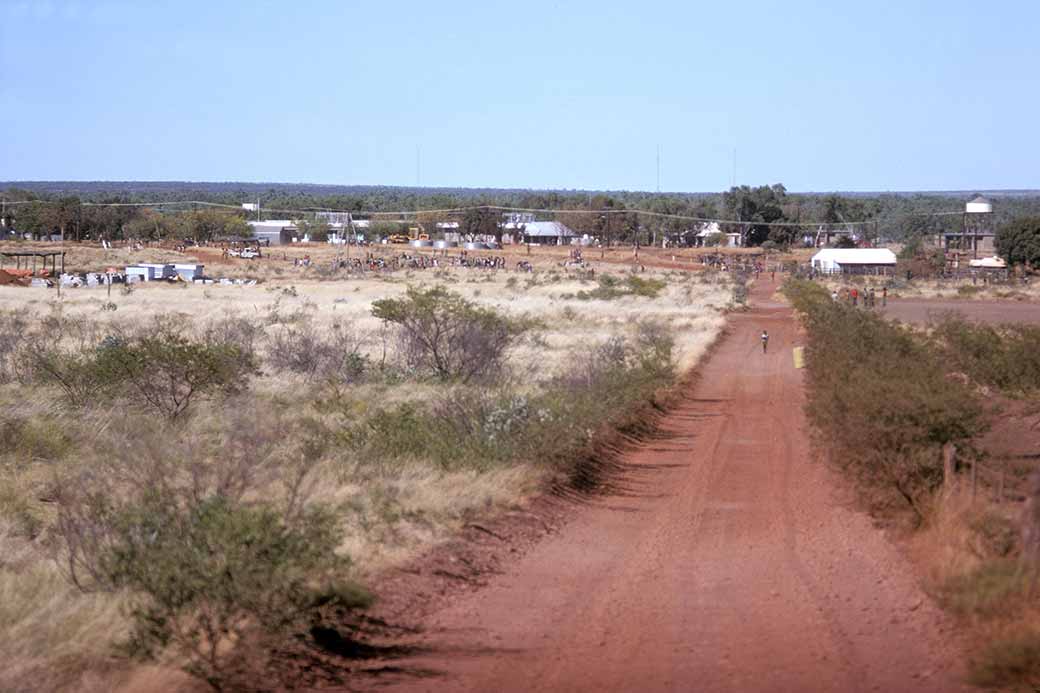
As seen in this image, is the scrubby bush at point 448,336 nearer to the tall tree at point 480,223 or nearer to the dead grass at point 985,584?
the dead grass at point 985,584

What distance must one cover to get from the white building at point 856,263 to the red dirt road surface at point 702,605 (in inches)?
3506

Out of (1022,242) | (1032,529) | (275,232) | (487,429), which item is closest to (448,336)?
(487,429)

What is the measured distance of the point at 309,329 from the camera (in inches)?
1642

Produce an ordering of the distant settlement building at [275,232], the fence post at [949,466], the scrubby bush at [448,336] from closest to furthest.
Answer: the fence post at [949,466] → the scrubby bush at [448,336] → the distant settlement building at [275,232]

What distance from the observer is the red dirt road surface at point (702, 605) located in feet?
28.8

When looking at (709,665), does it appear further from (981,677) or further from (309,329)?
(309,329)

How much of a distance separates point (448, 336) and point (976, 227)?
11982cm

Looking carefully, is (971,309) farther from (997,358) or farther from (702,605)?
(702,605)

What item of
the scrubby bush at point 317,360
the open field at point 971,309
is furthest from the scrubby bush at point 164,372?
the open field at point 971,309

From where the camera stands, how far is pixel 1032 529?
30.2 ft

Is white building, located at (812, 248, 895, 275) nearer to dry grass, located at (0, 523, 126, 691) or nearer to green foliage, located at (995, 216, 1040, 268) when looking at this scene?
green foliage, located at (995, 216, 1040, 268)

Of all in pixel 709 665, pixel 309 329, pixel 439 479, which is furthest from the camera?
pixel 309 329

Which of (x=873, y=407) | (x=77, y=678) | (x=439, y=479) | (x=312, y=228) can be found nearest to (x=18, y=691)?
(x=77, y=678)

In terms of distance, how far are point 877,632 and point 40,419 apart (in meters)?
15.3
